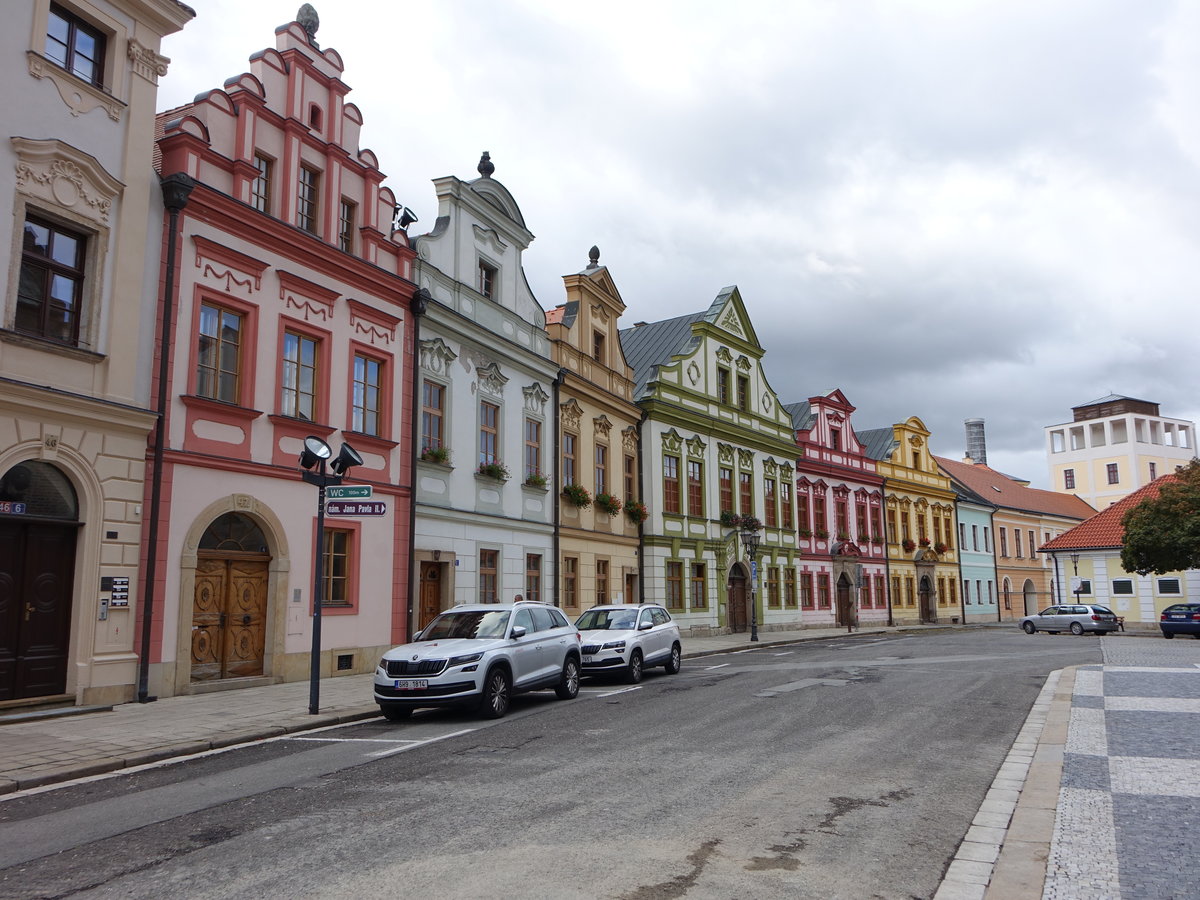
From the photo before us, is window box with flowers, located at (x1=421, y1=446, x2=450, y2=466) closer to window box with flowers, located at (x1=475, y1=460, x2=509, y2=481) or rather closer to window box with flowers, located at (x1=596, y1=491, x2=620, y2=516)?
window box with flowers, located at (x1=475, y1=460, x2=509, y2=481)

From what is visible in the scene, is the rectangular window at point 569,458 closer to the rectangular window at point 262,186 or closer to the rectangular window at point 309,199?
the rectangular window at point 309,199

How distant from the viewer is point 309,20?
19.6 m

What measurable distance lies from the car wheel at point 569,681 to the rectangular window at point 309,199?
10229mm

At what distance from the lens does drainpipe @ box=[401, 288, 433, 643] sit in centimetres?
2039

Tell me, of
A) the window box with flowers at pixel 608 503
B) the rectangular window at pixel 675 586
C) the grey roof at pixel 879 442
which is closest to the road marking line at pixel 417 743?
the window box with flowers at pixel 608 503

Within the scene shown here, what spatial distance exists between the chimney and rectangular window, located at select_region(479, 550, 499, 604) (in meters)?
72.8

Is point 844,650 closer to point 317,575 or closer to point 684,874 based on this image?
point 317,575

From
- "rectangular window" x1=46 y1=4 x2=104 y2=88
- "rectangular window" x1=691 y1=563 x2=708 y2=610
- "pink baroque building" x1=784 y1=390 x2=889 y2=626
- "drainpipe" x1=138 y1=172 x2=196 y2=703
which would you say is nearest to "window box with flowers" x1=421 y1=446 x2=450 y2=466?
"drainpipe" x1=138 y1=172 x2=196 y2=703

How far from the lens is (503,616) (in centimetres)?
1428

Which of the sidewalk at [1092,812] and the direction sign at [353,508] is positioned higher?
the direction sign at [353,508]

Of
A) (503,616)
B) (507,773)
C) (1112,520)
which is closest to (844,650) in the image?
(503,616)

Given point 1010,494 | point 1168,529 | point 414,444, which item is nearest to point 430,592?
point 414,444

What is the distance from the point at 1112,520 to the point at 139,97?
50.7 metres

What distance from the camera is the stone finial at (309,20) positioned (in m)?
19.5
